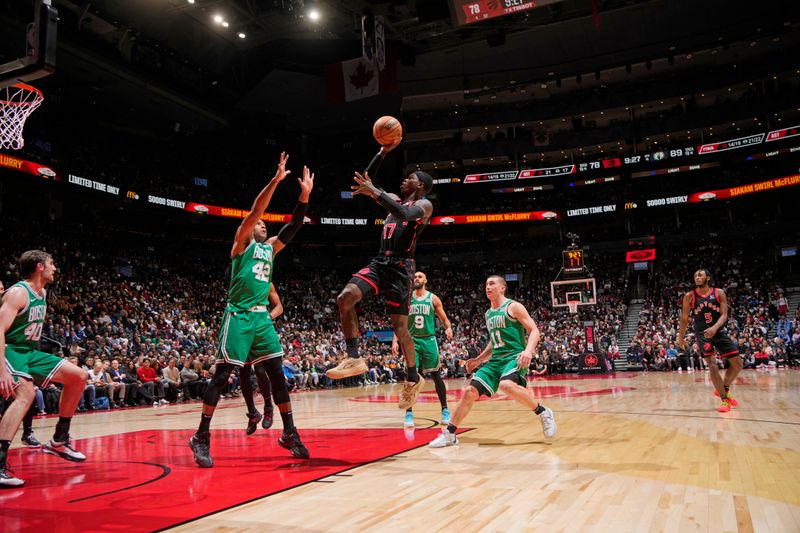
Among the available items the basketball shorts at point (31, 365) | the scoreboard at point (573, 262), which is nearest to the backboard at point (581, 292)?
the scoreboard at point (573, 262)

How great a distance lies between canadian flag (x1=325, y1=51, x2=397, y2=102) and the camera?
27484 millimetres

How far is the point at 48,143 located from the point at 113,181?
11.3ft

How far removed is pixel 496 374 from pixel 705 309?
4.52 meters

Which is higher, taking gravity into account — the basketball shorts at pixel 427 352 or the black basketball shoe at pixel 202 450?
the basketball shorts at pixel 427 352

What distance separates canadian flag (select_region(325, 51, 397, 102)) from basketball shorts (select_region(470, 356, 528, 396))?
2299 cm

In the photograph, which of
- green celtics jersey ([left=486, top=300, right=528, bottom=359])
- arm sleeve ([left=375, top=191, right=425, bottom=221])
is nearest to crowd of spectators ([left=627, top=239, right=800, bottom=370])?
green celtics jersey ([left=486, top=300, right=528, bottom=359])

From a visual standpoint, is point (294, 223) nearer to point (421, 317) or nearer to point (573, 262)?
point (421, 317)

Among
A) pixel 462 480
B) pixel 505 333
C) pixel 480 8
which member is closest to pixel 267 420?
pixel 505 333

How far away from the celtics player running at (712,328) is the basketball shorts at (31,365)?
804 centimetres

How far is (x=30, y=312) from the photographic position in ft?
17.3

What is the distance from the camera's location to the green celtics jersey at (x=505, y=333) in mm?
6301

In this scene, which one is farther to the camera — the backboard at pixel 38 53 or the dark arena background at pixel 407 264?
the backboard at pixel 38 53

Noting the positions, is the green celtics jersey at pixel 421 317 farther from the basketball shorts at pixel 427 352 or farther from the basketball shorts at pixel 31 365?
the basketball shorts at pixel 31 365

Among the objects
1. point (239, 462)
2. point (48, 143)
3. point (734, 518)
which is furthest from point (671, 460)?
point (48, 143)
